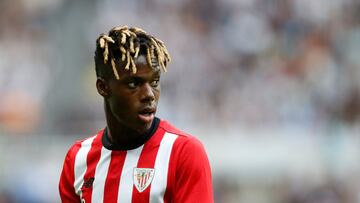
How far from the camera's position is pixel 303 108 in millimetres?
9555

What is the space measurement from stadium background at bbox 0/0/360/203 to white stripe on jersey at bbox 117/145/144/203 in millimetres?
5200

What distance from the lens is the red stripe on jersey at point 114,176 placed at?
12.4 ft

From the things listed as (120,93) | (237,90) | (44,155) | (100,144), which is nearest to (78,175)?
(100,144)

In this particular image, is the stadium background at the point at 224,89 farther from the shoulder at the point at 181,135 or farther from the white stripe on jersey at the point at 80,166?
the shoulder at the point at 181,135

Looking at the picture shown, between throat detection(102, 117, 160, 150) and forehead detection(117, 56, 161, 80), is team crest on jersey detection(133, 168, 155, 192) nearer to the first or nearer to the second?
throat detection(102, 117, 160, 150)

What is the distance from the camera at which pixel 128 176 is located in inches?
149

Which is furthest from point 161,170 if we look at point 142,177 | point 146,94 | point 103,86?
point 103,86

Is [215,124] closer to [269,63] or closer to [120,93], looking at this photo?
[269,63]

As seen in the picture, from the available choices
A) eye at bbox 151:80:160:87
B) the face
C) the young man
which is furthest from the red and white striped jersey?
eye at bbox 151:80:160:87

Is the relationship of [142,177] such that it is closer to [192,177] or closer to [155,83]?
[192,177]

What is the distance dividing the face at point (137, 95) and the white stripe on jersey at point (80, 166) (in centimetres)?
34

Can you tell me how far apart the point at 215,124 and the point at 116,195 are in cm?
563

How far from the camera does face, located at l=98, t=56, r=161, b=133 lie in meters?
3.63

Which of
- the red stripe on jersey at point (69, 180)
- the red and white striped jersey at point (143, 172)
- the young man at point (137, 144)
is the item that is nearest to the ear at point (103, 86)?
the young man at point (137, 144)
